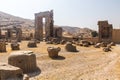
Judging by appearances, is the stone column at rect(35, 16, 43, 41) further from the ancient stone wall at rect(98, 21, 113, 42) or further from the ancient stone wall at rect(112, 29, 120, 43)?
the ancient stone wall at rect(112, 29, 120, 43)

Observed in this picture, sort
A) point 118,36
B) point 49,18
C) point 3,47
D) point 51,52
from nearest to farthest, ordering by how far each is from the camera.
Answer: point 51,52 → point 3,47 → point 118,36 → point 49,18

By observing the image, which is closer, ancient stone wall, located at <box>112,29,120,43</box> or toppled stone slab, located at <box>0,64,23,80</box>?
toppled stone slab, located at <box>0,64,23,80</box>

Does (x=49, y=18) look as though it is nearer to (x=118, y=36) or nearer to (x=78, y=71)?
(x=118, y=36)

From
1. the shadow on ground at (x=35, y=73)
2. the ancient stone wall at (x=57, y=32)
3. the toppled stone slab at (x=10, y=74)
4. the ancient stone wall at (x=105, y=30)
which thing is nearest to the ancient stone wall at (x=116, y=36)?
the ancient stone wall at (x=105, y=30)

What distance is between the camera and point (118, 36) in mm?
33625

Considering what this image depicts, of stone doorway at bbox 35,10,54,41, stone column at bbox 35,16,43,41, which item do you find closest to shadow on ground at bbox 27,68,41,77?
stone doorway at bbox 35,10,54,41

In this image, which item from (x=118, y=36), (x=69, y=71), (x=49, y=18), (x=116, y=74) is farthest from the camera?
(x=49, y=18)

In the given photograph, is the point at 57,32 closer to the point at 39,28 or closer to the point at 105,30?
the point at 39,28

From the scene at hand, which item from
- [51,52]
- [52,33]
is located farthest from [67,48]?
[52,33]

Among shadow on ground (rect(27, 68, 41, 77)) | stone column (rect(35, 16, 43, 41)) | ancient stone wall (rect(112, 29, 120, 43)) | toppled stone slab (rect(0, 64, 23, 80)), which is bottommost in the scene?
shadow on ground (rect(27, 68, 41, 77))

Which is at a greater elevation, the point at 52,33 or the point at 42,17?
the point at 42,17

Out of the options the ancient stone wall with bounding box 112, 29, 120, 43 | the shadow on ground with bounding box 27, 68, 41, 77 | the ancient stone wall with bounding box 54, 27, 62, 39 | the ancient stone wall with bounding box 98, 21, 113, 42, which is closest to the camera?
the shadow on ground with bounding box 27, 68, 41, 77

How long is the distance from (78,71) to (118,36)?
2367 cm

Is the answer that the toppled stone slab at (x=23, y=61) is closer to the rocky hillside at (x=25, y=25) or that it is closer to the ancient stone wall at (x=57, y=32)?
the ancient stone wall at (x=57, y=32)
